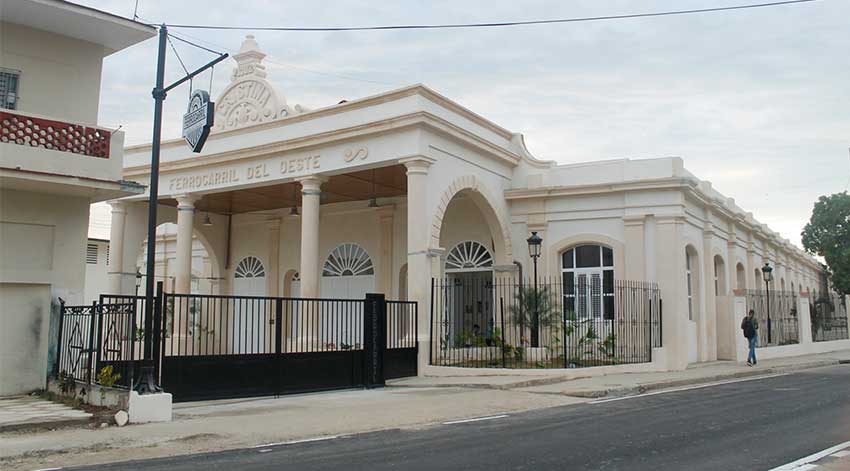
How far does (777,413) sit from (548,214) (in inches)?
484

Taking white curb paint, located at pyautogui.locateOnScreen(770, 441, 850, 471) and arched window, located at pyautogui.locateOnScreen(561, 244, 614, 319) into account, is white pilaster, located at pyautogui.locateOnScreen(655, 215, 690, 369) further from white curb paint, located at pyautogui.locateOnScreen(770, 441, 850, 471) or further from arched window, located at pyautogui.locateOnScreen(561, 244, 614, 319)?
white curb paint, located at pyautogui.locateOnScreen(770, 441, 850, 471)

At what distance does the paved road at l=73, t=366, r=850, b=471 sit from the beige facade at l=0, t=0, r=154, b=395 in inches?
269

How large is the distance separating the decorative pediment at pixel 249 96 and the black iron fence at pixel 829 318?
23984 millimetres

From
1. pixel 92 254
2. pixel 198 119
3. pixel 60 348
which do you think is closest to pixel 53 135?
pixel 198 119

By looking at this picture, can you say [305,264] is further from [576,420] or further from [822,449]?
[822,449]

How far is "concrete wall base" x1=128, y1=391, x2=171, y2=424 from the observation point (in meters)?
10.3

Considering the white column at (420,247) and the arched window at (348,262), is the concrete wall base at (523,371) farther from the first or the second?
the arched window at (348,262)

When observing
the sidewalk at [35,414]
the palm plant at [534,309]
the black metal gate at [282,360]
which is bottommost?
the sidewalk at [35,414]

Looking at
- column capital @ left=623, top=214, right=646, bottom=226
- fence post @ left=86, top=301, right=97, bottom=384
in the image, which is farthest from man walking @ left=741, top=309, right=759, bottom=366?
fence post @ left=86, top=301, right=97, bottom=384

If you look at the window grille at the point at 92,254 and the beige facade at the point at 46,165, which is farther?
the window grille at the point at 92,254

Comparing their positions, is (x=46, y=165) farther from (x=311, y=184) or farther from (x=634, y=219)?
(x=634, y=219)

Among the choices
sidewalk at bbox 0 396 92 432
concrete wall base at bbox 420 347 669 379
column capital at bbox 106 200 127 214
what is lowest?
sidewalk at bbox 0 396 92 432

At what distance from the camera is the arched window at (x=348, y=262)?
25797 mm

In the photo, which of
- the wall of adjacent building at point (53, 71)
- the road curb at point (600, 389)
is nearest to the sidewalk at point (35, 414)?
the wall of adjacent building at point (53, 71)
